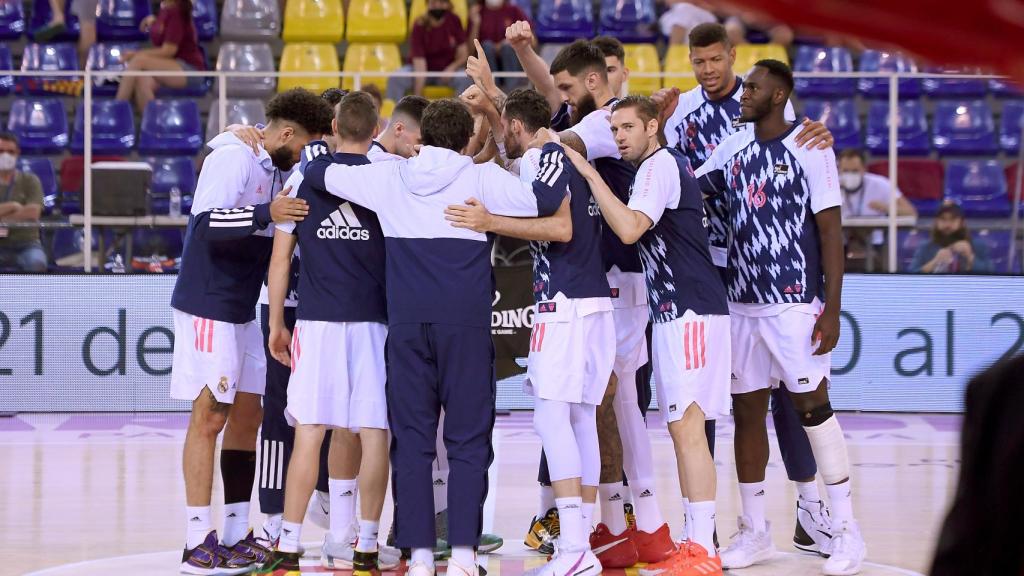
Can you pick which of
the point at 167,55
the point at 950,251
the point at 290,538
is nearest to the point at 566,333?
the point at 290,538

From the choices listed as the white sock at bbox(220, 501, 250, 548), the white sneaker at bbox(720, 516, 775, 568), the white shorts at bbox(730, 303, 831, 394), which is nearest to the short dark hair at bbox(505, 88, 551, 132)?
the white shorts at bbox(730, 303, 831, 394)

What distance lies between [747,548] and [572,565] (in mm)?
1020

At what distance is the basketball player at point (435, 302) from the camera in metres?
5.13

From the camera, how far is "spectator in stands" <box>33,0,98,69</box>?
1466 centimetres

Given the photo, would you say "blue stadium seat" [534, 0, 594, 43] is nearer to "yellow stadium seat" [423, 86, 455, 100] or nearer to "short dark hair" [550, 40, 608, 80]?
"yellow stadium seat" [423, 86, 455, 100]

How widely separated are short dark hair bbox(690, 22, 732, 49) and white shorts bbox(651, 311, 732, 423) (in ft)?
4.75

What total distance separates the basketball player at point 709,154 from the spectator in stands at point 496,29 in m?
6.93

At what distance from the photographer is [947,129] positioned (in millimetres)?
13562

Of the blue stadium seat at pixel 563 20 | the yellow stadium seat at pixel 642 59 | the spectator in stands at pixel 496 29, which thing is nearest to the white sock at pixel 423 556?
the spectator in stands at pixel 496 29

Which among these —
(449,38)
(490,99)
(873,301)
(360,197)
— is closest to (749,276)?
(490,99)

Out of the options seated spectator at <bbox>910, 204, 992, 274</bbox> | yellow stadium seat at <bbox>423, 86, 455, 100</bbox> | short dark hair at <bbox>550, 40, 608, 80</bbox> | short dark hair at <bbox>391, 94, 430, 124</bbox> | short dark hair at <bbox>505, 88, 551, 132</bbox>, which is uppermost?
yellow stadium seat at <bbox>423, 86, 455, 100</bbox>

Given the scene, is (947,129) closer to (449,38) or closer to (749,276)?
(449,38)

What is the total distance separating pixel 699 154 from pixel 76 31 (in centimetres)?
1079

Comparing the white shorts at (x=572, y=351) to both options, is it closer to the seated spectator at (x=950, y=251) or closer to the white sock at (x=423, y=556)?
the white sock at (x=423, y=556)
